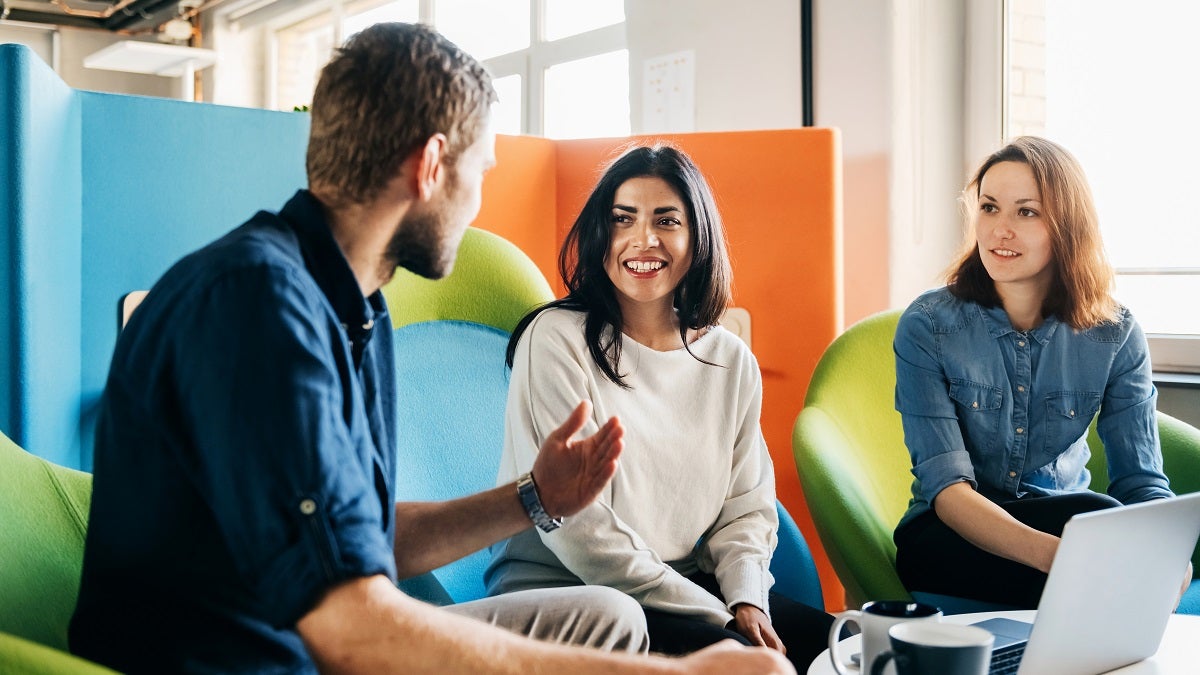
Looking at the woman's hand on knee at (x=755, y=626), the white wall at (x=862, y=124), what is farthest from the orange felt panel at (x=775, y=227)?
the woman's hand on knee at (x=755, y=626)

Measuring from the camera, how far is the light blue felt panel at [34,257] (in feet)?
5.35

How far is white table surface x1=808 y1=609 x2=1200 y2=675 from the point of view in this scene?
4.22 feet

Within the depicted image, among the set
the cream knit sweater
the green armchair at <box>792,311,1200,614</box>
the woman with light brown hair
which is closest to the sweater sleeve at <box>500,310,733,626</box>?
the cream knit sweater

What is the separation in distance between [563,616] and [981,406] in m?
1.00

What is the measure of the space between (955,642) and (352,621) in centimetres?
54

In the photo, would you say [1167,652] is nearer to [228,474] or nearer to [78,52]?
[228,474]

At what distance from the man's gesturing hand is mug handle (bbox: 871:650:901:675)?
Answer: 0.44 m

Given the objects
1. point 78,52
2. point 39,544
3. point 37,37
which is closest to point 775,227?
point 39,544

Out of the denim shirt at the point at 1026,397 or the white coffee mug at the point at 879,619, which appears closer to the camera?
the white coffee mug at the point at 879,619

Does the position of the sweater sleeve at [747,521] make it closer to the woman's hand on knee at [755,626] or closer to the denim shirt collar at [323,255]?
the woman's hand on knee at [755,626]

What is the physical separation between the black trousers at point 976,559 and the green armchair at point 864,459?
5 centimetres

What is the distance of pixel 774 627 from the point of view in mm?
1786

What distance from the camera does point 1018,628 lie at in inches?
56.8

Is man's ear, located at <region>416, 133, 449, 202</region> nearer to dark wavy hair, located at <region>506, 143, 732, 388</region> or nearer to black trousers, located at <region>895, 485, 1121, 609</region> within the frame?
dark wavy hair, located at <region>506, 143, 732, 388</region>
